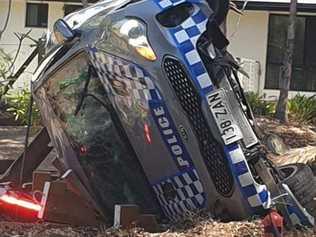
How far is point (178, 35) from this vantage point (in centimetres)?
556

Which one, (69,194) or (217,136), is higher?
(217,136)

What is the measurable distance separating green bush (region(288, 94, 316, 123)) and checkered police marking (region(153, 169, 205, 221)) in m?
11.2

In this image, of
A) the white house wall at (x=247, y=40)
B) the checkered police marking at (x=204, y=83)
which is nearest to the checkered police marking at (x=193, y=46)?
the checkered police marking at (x=204, y=83)

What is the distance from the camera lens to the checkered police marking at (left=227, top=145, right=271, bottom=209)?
5.44 metres

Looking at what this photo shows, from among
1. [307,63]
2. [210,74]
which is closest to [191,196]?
[210,74]

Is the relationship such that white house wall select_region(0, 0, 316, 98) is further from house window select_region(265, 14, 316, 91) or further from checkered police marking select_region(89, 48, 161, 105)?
checkered police marking select_region(89, 48, 161, 105)

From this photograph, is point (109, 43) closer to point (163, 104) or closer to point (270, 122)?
point (163, 104)

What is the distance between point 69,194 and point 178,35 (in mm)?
1483

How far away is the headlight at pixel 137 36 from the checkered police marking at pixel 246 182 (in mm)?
914

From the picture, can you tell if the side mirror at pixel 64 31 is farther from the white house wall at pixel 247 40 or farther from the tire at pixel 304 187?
the white house wall at pixel 247 40

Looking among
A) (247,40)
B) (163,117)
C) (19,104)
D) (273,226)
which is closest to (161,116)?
(163,117)

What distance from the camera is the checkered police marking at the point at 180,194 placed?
18.5 feet

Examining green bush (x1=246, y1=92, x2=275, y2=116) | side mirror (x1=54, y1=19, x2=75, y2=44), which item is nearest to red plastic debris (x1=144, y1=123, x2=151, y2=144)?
side mirror (x1=54, y1=19, x2=75, y2=44)

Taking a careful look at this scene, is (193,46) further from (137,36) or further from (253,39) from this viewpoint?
(253,39)
